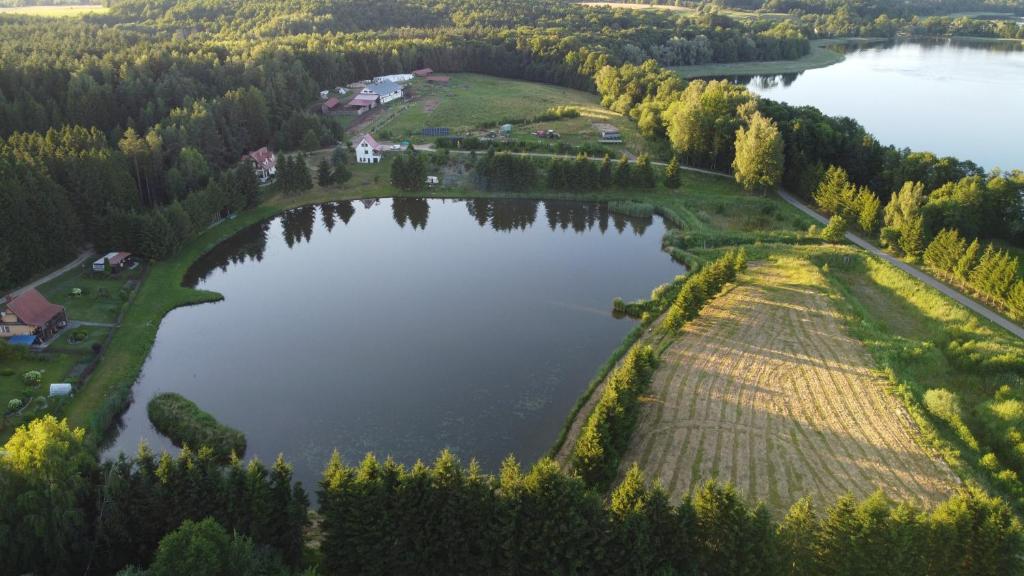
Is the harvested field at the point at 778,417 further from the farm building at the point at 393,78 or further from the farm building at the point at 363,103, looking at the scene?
the farm building at the point at 393,78

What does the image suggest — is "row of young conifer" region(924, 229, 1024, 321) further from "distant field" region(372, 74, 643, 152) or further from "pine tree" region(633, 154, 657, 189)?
"distant field" region(372, 74, 643, 152)

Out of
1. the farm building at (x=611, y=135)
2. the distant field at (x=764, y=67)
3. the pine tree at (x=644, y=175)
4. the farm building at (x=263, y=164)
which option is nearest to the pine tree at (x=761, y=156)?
the pine tree at (x=644, y=175)

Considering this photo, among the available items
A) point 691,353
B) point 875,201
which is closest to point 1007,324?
point 875,201

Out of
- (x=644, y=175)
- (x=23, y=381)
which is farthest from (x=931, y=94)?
(x=23, y=381)

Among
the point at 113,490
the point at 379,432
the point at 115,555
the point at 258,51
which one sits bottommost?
the point at 379,432

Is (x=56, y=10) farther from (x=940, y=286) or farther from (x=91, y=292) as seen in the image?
(x=940, y=286)

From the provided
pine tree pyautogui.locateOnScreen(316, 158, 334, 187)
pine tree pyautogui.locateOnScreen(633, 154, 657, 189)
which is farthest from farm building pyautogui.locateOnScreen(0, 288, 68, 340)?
pine tree pyautogui.locateOnScreen(633, 154, 657, 189)

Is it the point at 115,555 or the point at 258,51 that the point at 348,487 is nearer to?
the point at 115,555
